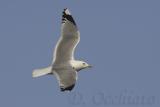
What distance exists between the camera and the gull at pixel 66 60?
16578 millimetres

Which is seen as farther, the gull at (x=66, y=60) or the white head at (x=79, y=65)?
the white head at (x=79, y=65)

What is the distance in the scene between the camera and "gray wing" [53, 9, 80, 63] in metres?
17.2

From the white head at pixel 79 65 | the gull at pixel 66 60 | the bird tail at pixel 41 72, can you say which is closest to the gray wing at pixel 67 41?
the gull at pixel 66 60

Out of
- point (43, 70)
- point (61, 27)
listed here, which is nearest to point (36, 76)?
point (43, 70)

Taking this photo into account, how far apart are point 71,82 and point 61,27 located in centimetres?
183

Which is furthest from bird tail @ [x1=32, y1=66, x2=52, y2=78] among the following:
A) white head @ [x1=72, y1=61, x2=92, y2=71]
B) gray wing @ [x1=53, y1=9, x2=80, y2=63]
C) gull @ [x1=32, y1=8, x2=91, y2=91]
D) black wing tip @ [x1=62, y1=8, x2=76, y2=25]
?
black wing tip @ [x1=62, y1=8, x2=76, y2=25]

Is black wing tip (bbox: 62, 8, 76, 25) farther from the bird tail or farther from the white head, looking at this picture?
the bird tail

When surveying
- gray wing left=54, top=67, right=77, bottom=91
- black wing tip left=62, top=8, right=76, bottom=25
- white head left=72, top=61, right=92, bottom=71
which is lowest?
gray wing left=54, top=67, right=77, bottom=91

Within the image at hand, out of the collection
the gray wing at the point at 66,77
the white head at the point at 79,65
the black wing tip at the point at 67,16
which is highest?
the black wing tip at the point at 67,16

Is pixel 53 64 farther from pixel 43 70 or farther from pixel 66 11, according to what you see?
pixel 66 11

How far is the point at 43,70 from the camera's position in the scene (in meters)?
16.9

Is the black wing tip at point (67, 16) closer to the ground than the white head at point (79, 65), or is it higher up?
higher up

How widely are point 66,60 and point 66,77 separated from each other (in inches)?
32.2

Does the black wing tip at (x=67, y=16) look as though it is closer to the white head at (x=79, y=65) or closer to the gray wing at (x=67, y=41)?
the gray wing at (x=67, y=41)
